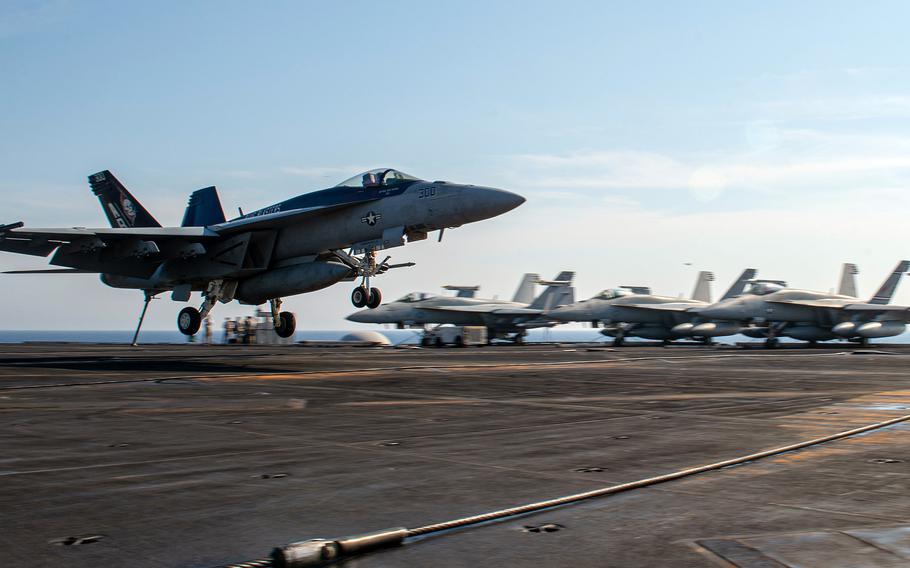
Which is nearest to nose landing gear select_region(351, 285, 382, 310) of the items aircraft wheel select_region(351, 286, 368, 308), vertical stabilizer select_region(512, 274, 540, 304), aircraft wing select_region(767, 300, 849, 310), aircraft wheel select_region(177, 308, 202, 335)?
aircraft wheel select_region(351, 286, 368, 308)

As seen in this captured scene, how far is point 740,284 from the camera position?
6944cm

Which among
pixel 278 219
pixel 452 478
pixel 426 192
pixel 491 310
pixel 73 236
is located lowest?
pixel 452 478

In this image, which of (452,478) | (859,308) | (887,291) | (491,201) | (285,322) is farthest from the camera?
(887,291)

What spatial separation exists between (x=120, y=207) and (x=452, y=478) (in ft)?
98.1

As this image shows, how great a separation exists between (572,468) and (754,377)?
1277cm

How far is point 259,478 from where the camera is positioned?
568 centimetres

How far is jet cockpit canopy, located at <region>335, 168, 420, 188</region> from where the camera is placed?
79.3ft

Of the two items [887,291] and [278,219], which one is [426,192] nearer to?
[278,219]

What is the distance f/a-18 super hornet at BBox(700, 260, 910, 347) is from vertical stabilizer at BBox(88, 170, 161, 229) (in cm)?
4073

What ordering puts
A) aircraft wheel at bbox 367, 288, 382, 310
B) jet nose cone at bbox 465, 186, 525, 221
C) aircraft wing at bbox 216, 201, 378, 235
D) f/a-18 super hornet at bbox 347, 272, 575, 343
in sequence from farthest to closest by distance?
f/a-18 super hornet at bbox 347, 272, 575, 343 < aircraft wheel at bbox 367, 288, 382, 310 < aircraft wing at bbox 216, 201, 378, 235 < jet nose cone at bbox 465, 186, 525, 221

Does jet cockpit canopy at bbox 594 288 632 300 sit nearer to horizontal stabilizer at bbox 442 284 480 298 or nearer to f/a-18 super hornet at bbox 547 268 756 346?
f/a-18 super hornet at bbox 547 268 756 346

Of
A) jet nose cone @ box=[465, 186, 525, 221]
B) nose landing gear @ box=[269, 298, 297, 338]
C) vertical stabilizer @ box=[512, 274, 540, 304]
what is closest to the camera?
jet nose cone @ box=[465, 186, 525, 221]

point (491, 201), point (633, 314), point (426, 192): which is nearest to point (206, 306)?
point (426, 192)

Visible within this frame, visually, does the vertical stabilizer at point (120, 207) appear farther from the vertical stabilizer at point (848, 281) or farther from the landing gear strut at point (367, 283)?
the vertical stabilizer at point (848, 281)
